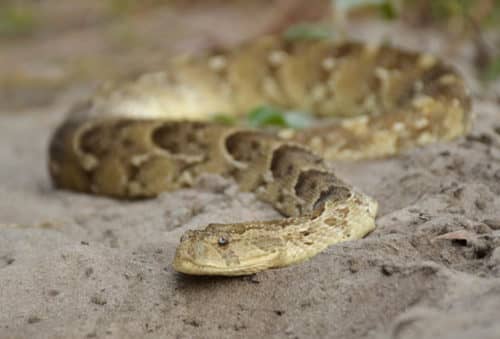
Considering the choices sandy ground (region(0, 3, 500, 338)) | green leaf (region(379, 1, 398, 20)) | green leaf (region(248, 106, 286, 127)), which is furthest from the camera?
green leaf (region(379, 1, 398, 20))

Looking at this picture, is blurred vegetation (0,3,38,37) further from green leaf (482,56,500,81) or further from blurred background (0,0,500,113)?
green leaf (482,56,500,81)

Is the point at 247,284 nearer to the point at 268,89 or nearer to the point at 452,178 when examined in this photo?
the point at 452,178

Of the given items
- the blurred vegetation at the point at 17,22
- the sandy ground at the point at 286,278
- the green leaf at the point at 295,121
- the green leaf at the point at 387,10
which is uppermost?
the green leaf at the point at 387,10

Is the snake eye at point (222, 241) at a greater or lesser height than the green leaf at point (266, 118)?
greater

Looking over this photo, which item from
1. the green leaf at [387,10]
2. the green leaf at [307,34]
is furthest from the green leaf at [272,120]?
the green leaf at [307,34]

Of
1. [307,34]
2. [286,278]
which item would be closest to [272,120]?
[307,34]

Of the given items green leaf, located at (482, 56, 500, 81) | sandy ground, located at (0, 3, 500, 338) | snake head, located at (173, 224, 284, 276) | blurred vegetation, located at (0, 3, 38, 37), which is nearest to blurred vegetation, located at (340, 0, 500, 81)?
green leaf, located at (482, 56, 500, 81)

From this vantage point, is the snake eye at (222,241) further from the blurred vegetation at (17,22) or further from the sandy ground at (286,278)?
the blurred vegetation at (17,22)
